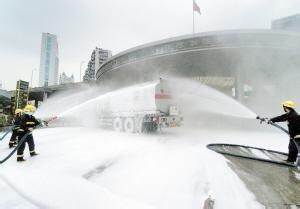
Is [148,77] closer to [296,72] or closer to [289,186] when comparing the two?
[296,72]

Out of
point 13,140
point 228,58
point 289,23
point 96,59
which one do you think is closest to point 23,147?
point 13,140

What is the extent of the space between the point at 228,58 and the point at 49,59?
159m

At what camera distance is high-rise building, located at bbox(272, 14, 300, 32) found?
22.4m

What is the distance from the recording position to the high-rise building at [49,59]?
153625mm

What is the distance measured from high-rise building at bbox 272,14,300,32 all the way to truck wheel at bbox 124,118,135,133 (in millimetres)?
18424

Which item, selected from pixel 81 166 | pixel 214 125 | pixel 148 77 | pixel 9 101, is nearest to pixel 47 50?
pixel 9 101

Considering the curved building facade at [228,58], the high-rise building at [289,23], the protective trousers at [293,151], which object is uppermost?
the high-rise building at [289,23]

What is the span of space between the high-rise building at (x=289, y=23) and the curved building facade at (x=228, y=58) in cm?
199

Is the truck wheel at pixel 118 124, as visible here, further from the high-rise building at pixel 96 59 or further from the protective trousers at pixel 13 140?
the high-rise building at pixel 96 59

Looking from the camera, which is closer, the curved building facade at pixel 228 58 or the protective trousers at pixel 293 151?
the protective trousers at pixel 293 151

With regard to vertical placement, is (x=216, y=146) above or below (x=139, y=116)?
below

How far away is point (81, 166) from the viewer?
5660 millimetres

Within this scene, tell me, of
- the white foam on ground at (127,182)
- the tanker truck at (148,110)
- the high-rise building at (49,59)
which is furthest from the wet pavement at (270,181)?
the high-rise building at (49,59)

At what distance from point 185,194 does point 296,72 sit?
21.0m
